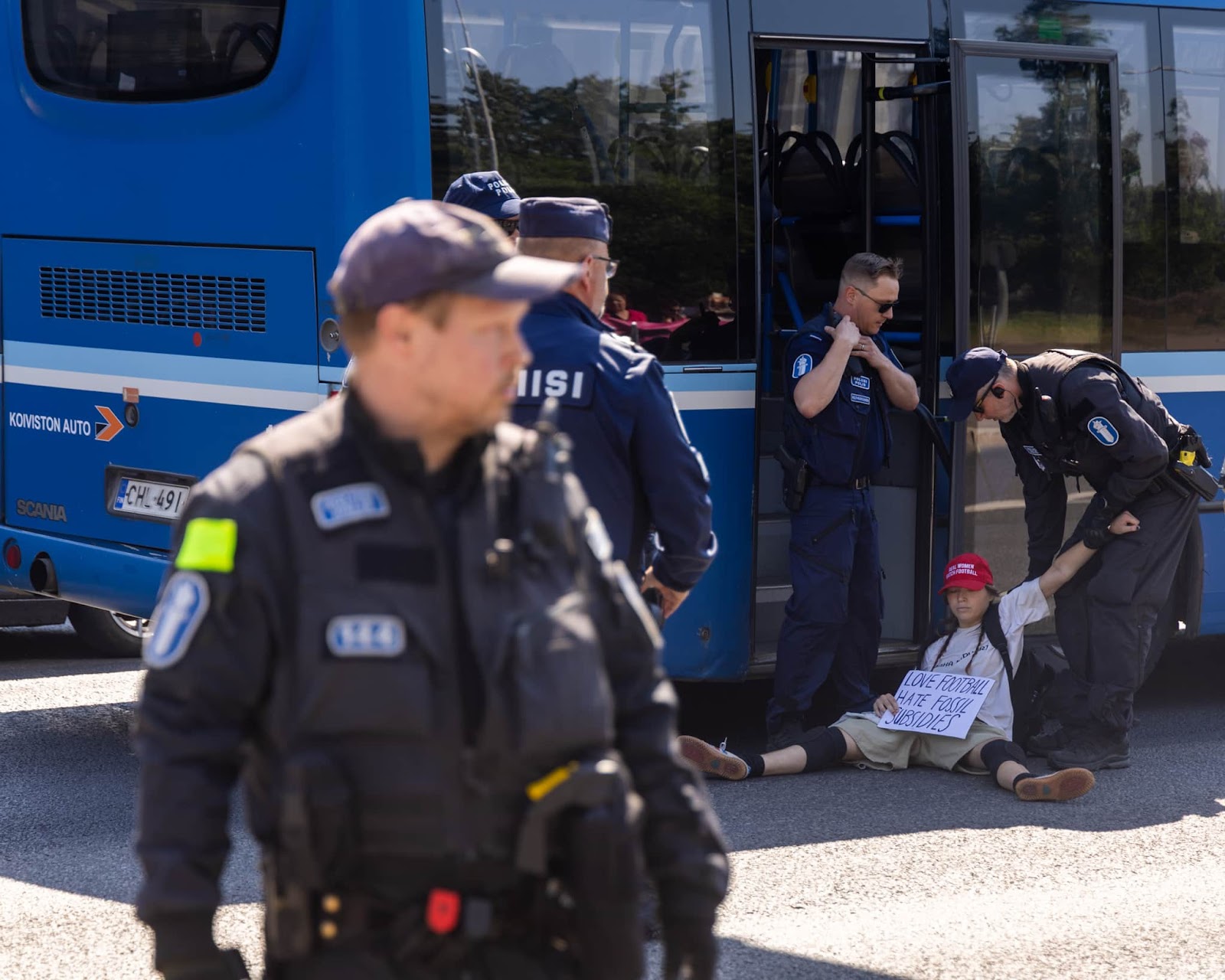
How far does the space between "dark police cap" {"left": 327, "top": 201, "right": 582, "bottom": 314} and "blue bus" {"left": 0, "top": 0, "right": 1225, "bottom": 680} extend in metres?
3.58

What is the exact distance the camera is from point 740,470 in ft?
20.7

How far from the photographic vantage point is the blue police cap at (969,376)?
6.23 m

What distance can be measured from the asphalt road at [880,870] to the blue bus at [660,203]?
68 cm

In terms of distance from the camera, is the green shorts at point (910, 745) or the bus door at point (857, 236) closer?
the green shorts at point (910, 745)

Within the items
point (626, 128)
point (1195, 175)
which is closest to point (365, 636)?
point (626, 128)

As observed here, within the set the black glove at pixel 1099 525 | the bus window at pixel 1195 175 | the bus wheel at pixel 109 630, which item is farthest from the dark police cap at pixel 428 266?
the bus wheel at pixel 109 630

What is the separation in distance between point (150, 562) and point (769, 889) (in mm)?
2661

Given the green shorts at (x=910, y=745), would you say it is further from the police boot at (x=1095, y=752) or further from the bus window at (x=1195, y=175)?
the bus window at (x=1195, y=175)

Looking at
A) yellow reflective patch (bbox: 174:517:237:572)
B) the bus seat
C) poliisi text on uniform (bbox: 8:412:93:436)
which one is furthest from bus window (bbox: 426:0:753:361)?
yellow reflective patch (bbox: 174:517:237:572)

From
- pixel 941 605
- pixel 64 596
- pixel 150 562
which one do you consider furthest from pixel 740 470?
pixel 64 596

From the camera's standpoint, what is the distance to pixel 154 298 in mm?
6156

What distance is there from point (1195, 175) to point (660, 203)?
99.0 inches

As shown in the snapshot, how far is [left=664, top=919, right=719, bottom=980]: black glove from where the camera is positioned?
220cm

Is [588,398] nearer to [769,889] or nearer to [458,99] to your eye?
[769,889]
